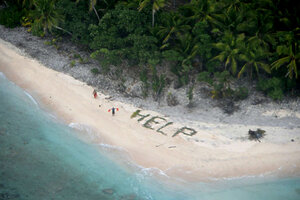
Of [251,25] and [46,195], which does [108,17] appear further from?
[46,195]

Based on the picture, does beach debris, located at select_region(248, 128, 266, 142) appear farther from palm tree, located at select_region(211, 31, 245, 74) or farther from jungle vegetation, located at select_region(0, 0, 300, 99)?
palm tree, located at select_region(211, 31, 245, 74)

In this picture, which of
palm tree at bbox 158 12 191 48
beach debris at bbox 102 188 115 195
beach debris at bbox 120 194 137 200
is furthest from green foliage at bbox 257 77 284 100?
beach debris at bbox 102 188 115 195

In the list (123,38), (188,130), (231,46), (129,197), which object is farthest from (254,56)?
(129,197)

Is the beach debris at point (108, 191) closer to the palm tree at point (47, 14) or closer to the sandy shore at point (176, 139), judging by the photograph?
the sandy shore at point (176, 139)

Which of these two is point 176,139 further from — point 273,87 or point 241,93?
point 273,87

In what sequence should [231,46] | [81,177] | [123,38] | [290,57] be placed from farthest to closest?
[123,38] → [231,46] → [290,57] → [81,177]

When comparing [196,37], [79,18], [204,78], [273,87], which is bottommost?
[204,78]
